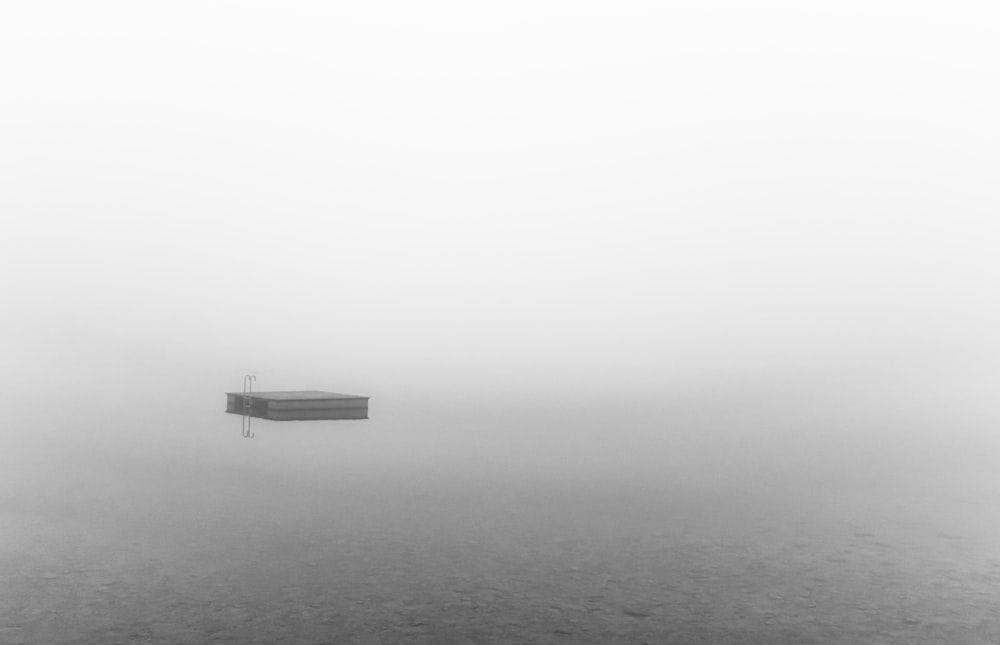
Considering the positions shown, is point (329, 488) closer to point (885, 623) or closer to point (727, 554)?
point (727, 554)

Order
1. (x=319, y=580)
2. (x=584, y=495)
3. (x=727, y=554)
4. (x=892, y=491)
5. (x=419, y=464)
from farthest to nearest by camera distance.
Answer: (x=419, y=464) → (x=892, y=491) → (x=584, y=495) → (x=727, y=554) → (x=319, y=580)

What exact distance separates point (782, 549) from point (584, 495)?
1486cm

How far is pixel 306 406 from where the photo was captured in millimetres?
46844

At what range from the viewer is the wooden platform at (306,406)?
46.6 metres

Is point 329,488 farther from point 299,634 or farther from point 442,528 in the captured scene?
point 299,634

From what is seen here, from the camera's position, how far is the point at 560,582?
100ft

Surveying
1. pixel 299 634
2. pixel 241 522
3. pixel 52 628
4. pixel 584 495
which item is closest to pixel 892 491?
pixel 584 495

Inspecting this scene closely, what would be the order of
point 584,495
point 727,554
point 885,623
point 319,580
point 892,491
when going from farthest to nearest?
point 892,491 → point 584,495 → point 727,554 → point 319,580 → point 885,623

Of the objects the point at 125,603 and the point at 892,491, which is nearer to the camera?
the point at 125,603

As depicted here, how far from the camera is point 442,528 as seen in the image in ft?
130

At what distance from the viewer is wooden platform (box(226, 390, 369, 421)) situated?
46.6 metres

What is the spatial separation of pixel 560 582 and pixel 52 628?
1570cm

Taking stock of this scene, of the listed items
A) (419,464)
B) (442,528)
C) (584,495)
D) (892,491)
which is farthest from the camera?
(419,464)

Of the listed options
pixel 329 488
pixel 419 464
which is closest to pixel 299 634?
pixel 329 488
